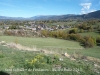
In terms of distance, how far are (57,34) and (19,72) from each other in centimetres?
5613

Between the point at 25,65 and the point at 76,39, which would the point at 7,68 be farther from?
the point at 76,39

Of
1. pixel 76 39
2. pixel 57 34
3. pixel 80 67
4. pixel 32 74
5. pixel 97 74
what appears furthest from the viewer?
pixel 57 34

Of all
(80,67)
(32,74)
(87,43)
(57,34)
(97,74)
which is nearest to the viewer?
(32,74)

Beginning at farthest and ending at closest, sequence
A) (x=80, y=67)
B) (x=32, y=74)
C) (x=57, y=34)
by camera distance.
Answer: (x=57, y=34), (x=80, y=67), (x=32, y=74)

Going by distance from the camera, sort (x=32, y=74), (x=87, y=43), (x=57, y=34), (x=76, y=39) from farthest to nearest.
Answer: (x=57, y=34) → (x=76, y=39) → (x=87, y=43) → (x=32, y=74)

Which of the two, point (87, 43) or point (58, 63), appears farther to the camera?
point (87, 43)

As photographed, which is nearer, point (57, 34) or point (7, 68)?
point (7, 68)

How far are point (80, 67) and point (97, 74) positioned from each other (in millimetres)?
846

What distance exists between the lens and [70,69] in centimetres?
627

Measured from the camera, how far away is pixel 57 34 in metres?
61.5

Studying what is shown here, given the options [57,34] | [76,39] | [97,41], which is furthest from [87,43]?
[57,34]

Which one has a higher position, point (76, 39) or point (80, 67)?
point (80, 67)

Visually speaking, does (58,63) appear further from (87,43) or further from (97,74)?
(87,43)

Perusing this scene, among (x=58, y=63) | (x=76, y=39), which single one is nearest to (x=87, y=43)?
(x=76, y=39)
